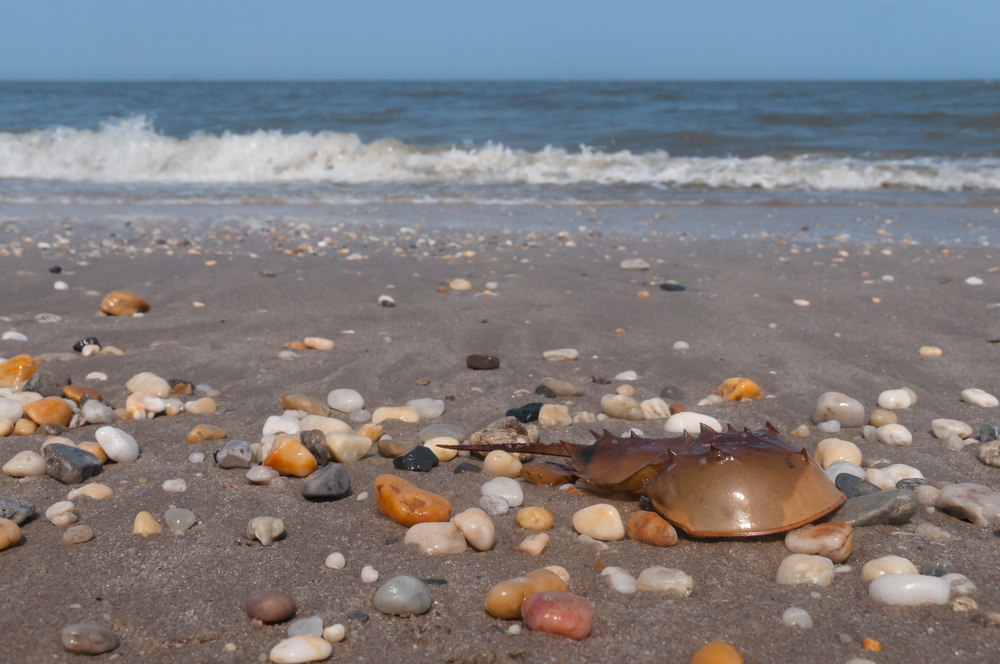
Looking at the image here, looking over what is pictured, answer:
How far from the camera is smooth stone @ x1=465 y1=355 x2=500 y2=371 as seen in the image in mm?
3061

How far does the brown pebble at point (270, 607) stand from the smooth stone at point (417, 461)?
743 mm

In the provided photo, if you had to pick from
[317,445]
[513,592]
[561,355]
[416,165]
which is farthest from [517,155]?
[513,592]

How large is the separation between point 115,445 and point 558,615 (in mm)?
1454

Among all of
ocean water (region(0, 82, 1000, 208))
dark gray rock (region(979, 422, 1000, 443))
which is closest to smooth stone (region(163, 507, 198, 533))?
dark gray rock (region(979, 422, 1000, 443))

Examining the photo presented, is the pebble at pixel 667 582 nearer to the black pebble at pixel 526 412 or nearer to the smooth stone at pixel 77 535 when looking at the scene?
the black pebble at pixel 526 412

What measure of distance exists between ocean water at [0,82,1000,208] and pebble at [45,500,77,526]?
25.9 feet

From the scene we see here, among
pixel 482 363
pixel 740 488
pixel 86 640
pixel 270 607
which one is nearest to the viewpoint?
pixel 86 640

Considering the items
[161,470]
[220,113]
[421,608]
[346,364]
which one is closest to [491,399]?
[346,364]

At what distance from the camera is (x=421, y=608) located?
1367mm

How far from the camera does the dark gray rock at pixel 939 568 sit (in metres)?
1.48

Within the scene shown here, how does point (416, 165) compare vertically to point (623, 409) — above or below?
above

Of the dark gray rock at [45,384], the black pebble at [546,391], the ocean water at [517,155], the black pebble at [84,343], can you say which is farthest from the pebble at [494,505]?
the ocean water at [517,155]

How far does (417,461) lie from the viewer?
2078mm

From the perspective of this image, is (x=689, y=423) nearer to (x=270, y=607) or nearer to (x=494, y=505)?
(x=494, y=505)
